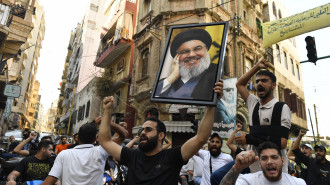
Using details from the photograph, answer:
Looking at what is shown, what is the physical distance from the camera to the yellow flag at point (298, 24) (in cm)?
748

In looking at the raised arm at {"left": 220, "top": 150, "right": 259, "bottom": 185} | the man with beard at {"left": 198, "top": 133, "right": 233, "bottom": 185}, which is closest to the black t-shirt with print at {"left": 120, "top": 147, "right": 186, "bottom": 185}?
the raised arm at {"left": 220, "top": 150, "right": 259, "bottom": 185}

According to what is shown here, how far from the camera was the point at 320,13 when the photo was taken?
7535mm

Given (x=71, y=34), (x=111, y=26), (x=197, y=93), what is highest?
(x=71, y=34)

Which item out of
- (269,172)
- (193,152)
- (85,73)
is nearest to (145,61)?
(193,152)

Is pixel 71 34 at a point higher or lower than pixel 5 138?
higher

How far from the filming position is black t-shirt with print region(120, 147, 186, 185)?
226cm

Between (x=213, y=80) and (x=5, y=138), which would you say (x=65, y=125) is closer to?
(x=5, y=138)

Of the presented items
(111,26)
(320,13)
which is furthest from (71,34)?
(320,13)

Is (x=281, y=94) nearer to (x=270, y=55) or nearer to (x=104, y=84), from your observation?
(x=270, y=55)

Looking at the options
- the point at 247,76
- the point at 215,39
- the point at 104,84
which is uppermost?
the point at 104,84

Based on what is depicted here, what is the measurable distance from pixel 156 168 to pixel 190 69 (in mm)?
1172

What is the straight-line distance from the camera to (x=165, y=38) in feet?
49.0

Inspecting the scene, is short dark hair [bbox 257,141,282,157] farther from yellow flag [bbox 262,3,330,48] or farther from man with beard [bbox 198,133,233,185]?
yellow flag [bbox 262,3,330,48]

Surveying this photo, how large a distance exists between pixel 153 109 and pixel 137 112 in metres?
1.51
